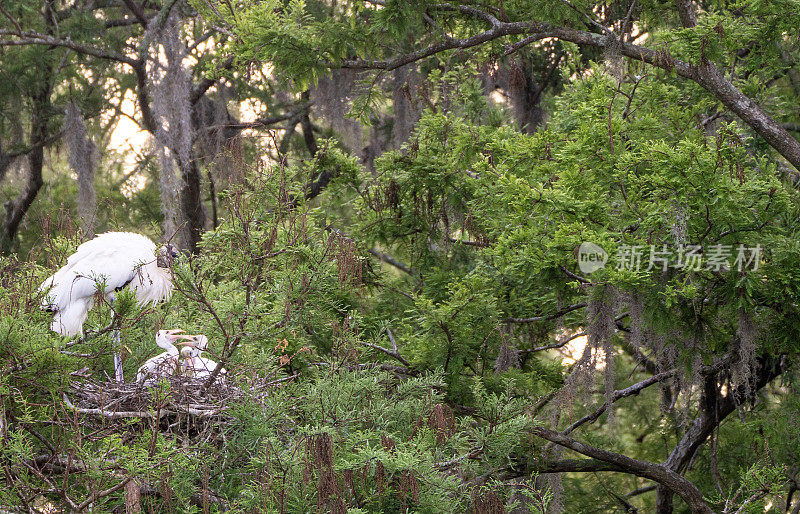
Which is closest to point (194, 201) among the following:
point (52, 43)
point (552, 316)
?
point (52, 43)

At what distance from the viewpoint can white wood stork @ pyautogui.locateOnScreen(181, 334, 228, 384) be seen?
5473mm

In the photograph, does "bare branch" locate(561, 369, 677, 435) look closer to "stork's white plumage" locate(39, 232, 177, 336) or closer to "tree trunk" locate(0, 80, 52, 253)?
"stork's white plumage" locate(39, 232, 177, 336)

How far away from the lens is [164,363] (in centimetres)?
525

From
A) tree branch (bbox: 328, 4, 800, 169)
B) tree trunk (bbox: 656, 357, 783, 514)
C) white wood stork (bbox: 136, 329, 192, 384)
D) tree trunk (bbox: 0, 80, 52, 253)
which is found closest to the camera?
white wood stork (bbox: 136, 329, 192, 384)

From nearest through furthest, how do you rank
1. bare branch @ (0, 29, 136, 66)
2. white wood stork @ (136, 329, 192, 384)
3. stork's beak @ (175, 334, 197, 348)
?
white wood stork @ (136, 329, 192, 384)
stork's beak @ (175, 334, 197, 348)
bare branch @ (0, 29, 136, 66)

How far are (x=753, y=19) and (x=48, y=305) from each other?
184 inches

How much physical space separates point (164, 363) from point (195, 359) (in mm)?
543

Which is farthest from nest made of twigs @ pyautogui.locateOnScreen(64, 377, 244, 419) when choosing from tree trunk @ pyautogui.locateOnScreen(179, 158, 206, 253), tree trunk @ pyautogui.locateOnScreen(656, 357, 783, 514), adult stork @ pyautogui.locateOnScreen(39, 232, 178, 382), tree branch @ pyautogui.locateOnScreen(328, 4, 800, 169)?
tree trunk @ pyautogui.locateOnScreen(179, 158, 206, 253)

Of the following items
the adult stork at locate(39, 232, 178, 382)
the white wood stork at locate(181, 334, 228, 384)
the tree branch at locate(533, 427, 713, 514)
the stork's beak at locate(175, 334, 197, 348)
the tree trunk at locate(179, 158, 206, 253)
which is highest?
the tree trunk at locate(179, 158, 206, 253)

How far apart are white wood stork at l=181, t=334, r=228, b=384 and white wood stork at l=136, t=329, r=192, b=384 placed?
0.14 ft

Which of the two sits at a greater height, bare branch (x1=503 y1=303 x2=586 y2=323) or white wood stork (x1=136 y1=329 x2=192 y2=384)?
bare branch (x1=503 y1=303 x2=586 y2=323)

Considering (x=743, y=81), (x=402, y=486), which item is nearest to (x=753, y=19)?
(x=743, y=81)

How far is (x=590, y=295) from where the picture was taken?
555 centimetres

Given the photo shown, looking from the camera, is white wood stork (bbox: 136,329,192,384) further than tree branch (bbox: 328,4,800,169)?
No
